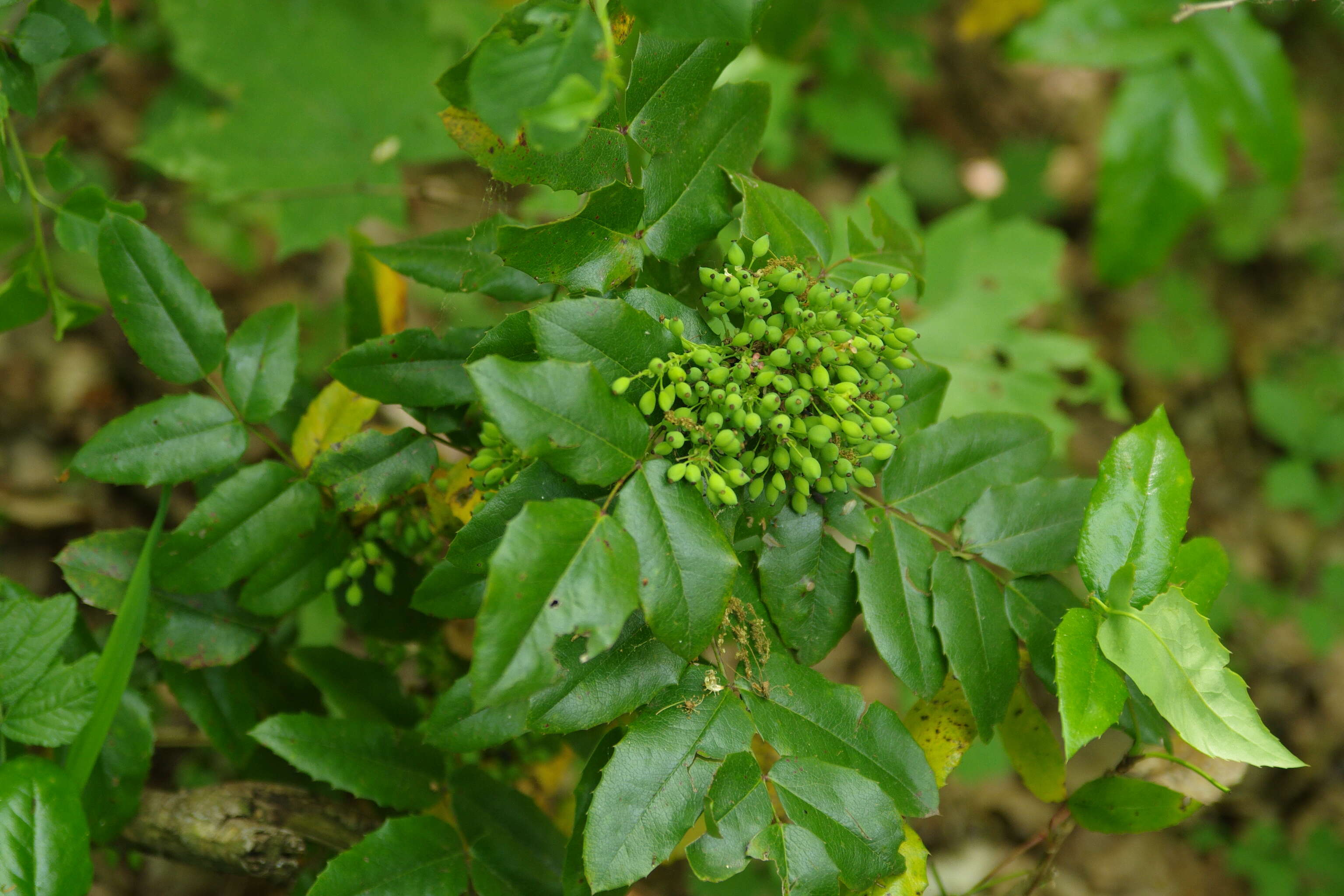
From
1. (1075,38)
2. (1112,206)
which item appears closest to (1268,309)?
(1112,206)

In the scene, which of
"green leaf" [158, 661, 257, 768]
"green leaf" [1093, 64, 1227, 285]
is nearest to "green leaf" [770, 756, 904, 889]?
"green leaf" [158, 661, 257, 768]

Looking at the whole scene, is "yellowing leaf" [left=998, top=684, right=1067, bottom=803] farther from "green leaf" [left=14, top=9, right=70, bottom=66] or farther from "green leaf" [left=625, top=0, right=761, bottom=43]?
"green leaf" [left=14, top=9, right=70, bottom=66]

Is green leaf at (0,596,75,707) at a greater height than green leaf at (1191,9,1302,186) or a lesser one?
greater

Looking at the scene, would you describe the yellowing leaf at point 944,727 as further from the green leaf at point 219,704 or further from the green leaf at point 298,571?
the green leaf at point 219,704

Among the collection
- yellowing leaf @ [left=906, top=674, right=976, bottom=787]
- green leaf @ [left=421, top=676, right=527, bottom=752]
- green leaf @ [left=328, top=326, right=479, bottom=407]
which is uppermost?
green leaf @ [left=328, top=326, right=479, bottom=407]

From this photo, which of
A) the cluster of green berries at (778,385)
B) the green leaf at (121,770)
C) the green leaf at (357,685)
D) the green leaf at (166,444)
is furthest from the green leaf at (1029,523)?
the green leaf at (121,770)

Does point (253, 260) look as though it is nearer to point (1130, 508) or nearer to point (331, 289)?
point (331, 289)

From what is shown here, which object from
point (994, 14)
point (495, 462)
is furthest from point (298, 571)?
point (994, 14)
